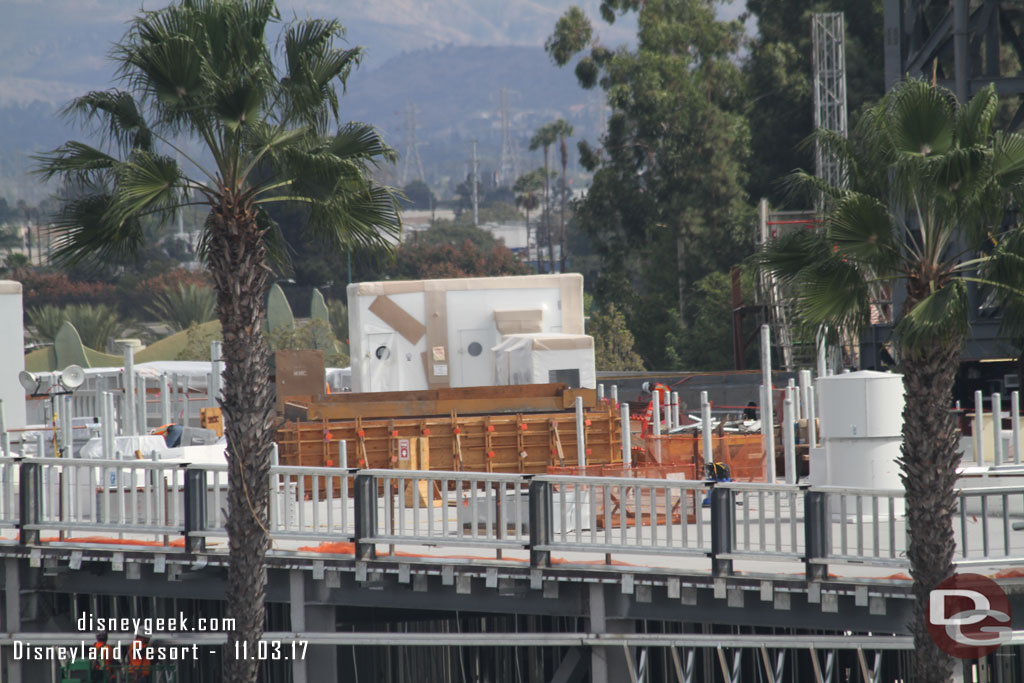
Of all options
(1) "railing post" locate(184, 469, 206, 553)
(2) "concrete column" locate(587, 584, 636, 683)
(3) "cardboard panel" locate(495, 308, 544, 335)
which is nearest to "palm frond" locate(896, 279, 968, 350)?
(2) "concrete column" locate(587, 584, 636, 683)

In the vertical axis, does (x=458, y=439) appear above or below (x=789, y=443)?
below

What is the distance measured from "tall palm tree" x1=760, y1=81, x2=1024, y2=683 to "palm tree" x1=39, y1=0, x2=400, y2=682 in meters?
4.93

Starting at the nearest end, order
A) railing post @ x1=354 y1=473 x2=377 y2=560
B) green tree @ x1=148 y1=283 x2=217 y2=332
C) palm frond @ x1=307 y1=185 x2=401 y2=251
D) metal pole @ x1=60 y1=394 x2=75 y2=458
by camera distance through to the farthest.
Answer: palm frond @ x1=307 y1=185 x2=401 y2=251
railing post @ x1=354 y1=473 x2=377 y2=560
metal pole @ x1=60 y1=394 x2=75 y2=458
green tree @ x1=148 y1=283 x2=217 y2=332

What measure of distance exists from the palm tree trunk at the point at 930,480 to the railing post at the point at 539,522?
396 centimetres

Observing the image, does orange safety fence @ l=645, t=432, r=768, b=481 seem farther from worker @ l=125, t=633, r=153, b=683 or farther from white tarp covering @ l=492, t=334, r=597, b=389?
worker @ l=125, t=633, r=153, b=683

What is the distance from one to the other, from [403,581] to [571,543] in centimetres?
204

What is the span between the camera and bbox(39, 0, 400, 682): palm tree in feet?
42.5

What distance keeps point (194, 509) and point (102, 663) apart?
262cm

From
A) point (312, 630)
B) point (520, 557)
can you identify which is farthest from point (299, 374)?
point (520, 557)

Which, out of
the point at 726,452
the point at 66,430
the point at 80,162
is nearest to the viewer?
the point at 80,162

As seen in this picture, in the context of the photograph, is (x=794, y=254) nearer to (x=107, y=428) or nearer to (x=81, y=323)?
(x=107, y=428)

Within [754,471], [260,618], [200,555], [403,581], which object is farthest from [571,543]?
[754,471]

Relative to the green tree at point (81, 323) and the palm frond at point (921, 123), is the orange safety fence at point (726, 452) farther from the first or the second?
the green tree at point (81, 323)

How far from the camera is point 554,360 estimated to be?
103 feet
